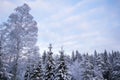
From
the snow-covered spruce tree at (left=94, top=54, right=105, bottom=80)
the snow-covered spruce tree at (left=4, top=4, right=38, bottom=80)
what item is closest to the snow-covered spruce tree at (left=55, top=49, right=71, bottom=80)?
the snow-covered spruce tree at (left=4, top=4, right=38, bottom=80)

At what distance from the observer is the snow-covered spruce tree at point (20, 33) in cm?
2089

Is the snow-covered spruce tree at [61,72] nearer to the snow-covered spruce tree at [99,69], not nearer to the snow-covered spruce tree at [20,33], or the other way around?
the snow-covered spruce tree at [20,33]

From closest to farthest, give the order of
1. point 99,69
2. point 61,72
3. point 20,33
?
point 20,33 → point 61,72 → point 99,69

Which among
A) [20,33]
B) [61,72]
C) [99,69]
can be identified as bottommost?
[99,69]

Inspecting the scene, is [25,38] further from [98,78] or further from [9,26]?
[98,78]

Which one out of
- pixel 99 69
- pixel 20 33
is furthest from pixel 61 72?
pixel 99 69

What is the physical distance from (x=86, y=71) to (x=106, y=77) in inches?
550

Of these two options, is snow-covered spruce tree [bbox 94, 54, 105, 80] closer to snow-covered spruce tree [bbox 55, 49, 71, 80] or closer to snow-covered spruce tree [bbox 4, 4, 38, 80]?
snow-covered spruce tree [bbox 55, 49, 71, 80]

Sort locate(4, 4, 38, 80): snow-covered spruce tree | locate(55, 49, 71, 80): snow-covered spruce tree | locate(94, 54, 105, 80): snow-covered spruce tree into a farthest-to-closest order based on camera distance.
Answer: locate(94, 54, 105, 80): snow-covered spruce tree → locate(55, 49, 71, 80): snow-covered spruce tree → locate(4, 4, 38, 80): snow-covered spruce tree

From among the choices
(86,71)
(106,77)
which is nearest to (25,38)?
(86,71)

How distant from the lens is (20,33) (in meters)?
21.1

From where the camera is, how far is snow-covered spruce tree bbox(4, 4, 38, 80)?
20891mm

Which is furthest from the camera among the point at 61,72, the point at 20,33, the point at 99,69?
the point at 99,69

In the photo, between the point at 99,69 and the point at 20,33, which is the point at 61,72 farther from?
the point at 99,69
